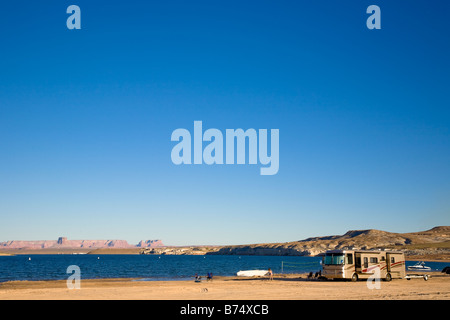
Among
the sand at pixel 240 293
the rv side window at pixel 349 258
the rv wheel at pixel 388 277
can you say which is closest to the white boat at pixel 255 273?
the rv side window at pixel 349 258

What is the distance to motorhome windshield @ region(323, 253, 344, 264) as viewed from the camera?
44.2 meters

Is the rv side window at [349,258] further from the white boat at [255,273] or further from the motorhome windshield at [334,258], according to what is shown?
the white boat at [255,273]

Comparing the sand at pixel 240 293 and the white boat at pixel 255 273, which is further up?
the sand at pixel 240 293

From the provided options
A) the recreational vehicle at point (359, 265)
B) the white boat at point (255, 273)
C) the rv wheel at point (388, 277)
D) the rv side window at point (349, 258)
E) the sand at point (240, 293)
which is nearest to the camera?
the sand at point (240, 293)

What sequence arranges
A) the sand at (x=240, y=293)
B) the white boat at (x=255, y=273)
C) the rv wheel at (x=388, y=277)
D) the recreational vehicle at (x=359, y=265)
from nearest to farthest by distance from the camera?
the sand at (x=240, y=293)
the recreational vehicle at (x=359, y=265)
the rv wheel at (x=388, y=277)
the white boat at (x=255, y=273)

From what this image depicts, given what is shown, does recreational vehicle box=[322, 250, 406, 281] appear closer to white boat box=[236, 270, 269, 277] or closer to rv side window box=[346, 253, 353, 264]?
rv side window box=[346, 253, 353, 264]

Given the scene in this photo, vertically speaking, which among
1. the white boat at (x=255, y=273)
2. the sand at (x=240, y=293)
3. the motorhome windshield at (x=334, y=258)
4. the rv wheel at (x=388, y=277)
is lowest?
the white boat at (x=255, y=273)

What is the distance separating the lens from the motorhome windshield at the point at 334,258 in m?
44.2

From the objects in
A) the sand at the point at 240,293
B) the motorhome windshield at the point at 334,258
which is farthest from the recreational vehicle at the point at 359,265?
the sand at the point at 240,293

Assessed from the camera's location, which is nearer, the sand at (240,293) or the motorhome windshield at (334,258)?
the sand at (240,293)

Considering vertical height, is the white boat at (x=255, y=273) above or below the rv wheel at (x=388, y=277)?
below
